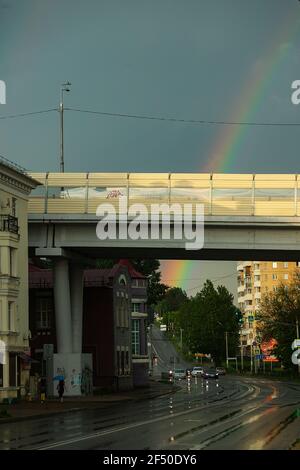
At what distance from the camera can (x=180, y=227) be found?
53.1 meters

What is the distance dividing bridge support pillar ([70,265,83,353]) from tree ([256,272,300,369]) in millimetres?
46181

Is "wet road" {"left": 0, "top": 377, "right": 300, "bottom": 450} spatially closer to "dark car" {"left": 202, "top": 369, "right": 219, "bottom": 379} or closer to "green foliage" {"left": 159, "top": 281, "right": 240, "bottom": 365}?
"dark car" {"left": 202, "top": 369, "right": 219, "bottom": 379}

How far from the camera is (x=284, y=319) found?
11100cm

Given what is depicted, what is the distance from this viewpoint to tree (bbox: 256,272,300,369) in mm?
107062

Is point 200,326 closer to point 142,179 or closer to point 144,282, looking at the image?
point 144,282

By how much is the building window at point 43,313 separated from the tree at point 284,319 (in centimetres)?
3912

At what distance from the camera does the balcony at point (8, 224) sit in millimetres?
50869

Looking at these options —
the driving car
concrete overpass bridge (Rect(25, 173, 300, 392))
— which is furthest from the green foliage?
concrete overpass bridge (Rect(25, 173, 300, 392))

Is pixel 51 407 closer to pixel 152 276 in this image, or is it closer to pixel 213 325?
pixel 152 276

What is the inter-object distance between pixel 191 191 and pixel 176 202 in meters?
1.10

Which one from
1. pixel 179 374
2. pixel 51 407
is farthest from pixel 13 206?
pixel 179 374

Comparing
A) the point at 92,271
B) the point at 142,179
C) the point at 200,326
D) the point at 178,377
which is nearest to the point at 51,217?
the point at 142,179

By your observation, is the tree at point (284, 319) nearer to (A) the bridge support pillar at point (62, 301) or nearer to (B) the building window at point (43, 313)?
(B) the building window at point (43, 313)
